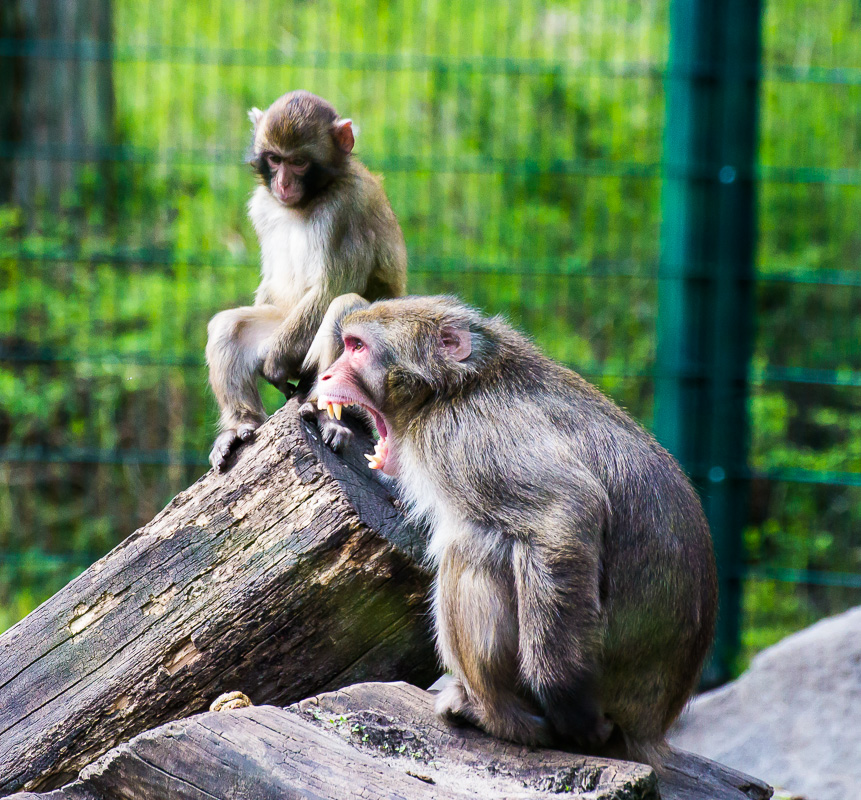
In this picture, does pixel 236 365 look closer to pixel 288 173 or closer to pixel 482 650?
pixel 288 173

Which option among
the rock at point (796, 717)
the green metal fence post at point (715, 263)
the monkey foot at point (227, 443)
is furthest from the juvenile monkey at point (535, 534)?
the green metal fence post at point (715, 263)

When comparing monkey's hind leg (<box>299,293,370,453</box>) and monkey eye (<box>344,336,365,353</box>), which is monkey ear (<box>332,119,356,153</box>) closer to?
monkey's hind leg (<box>299,293,370,453</box>)

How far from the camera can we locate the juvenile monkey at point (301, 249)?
4.64 metres

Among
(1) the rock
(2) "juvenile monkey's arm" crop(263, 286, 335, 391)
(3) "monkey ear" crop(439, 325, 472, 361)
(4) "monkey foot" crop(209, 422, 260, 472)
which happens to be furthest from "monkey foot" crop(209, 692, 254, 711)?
(1) the rock

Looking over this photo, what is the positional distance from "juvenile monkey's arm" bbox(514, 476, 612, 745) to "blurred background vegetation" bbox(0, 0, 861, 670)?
11.4 ft

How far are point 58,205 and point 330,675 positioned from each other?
16.9 feet

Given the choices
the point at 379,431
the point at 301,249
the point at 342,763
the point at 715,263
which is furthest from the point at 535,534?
the point at 715,263

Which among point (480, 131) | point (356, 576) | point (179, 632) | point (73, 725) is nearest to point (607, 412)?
point (356, 576)

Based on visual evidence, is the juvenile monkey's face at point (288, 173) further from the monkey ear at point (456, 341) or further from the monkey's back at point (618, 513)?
the monkey's back at point (618, 513)

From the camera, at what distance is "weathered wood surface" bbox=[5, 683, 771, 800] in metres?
2.79

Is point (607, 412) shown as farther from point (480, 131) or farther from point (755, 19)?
point (480, 131)

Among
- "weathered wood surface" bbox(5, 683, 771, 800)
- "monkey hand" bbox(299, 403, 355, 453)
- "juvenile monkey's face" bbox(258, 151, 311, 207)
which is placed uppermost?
"juvenile monkey's face" bbox(258, 151, 311, 207)

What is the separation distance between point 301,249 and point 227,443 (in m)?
1.22

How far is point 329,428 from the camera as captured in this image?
12.5 feet
